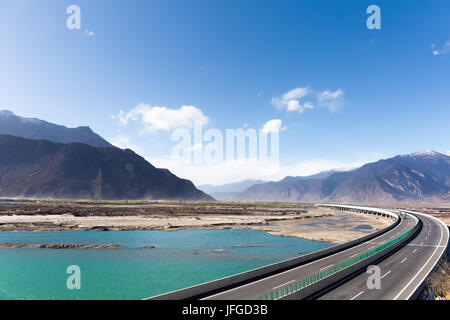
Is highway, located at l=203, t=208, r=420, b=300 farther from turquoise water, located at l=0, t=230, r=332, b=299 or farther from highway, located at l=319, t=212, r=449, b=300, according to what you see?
turquoise water, located at l=0, t=230, r=332, b=299

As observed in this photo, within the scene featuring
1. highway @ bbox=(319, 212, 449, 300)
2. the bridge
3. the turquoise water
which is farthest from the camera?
the turquoise water

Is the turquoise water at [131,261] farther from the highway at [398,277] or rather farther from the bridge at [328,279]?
the highway at [398,277]

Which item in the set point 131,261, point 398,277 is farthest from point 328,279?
point 131,261

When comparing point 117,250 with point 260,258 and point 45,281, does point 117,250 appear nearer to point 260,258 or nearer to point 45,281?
point 45,281

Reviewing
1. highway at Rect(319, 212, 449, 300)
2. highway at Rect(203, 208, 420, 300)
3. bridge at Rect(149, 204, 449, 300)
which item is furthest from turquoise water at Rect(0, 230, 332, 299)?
highway at Rect(319, 212, 449, 300)

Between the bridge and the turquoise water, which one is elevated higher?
the bridge
